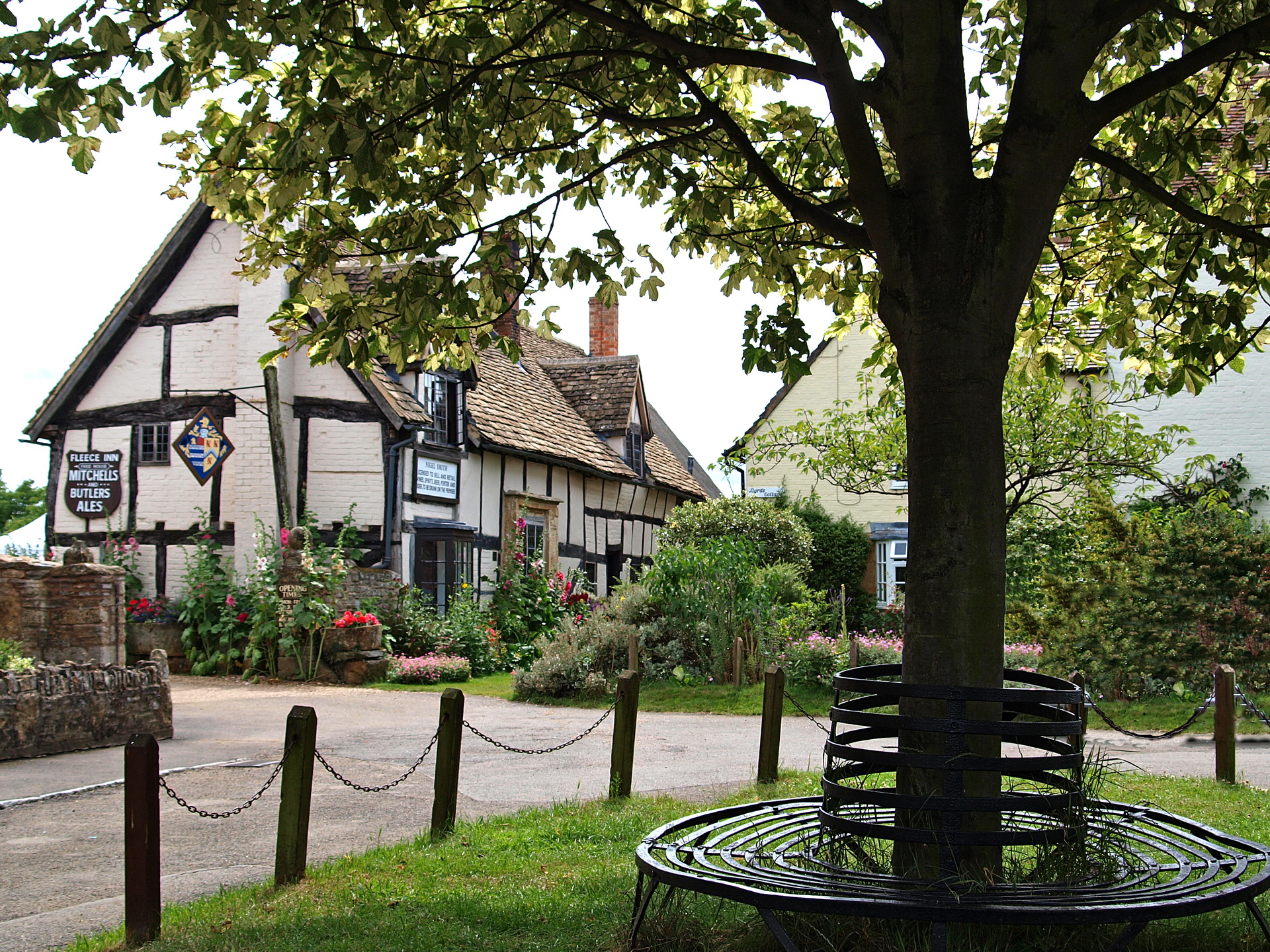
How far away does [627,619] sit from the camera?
52.9 ft

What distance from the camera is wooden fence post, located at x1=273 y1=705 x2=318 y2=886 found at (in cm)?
Result: 576

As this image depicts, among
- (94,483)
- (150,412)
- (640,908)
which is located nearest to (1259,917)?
(640,908)

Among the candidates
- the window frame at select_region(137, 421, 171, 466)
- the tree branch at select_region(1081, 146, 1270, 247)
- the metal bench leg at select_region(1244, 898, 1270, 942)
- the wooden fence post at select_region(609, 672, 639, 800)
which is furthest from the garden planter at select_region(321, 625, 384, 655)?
the metal bench leg at select_region(1244, 898, 1270, 942)

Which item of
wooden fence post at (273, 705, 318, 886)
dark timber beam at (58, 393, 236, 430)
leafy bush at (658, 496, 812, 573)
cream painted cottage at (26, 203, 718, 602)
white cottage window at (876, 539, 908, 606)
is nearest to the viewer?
wooden fence post at (273, 705, 318, 886)

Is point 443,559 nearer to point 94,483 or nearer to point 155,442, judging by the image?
point 155,442

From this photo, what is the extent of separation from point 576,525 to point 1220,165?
19170 millimetres

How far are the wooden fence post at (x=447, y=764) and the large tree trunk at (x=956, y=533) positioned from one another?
3.27 metres

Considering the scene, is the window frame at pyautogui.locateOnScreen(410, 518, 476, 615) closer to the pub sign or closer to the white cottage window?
the pub sign

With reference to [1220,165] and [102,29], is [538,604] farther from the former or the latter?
[102,29]

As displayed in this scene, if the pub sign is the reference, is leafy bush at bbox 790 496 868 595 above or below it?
below

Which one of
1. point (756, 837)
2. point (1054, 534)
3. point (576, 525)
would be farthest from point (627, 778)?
point (576, 525)

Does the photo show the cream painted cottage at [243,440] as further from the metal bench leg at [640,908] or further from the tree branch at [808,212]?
the metal bench leg at [640,908]

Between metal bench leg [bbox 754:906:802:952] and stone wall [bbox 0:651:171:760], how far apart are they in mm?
7495

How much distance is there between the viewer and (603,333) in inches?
1239
